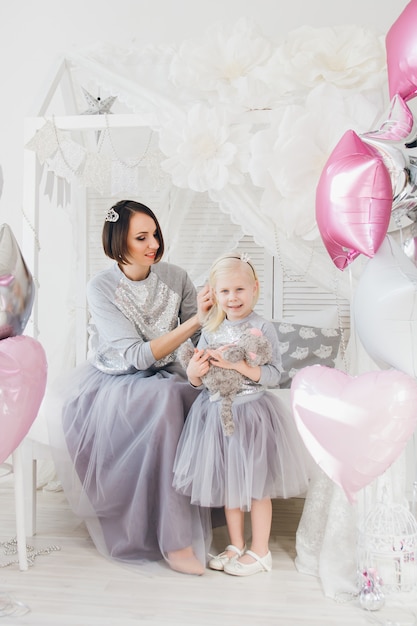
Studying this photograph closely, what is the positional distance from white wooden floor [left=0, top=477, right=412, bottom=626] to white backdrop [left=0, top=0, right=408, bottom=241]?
1.94 meters

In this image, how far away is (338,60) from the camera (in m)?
2.35

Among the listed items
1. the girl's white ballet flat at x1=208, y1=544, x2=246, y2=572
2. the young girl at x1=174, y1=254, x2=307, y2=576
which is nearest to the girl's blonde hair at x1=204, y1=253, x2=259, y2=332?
the young girl at x1=174, y1=254, x2=307, y2=576

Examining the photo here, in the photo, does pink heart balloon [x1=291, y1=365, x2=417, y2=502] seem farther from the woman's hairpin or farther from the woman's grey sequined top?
the woman's hairpin

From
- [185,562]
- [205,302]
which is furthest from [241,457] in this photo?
[205,302]

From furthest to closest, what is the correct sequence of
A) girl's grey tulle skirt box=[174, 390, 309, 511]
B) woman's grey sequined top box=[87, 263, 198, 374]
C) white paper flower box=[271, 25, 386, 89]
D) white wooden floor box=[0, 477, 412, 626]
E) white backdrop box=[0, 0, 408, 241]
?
white backdrop box=[0, 0, 408, 241] → woman's grey sequined top box=[87, 263, 198, 374] → white paper flower box=[271, 25, 386, 89] → girl's grey tulle skirt box=[174, 390, 309, 511] → white wooden floor box=[0, 477, 412, 626]

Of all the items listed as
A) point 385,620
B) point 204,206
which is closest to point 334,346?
point 204,206

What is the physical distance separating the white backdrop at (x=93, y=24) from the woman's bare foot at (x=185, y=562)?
6.69 feet

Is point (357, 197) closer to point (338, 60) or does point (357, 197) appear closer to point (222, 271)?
point (222, 271)

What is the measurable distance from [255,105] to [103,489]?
131 centimetres

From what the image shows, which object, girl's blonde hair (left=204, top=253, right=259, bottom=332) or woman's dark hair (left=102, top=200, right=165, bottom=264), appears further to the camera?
woman's dark hair (left=102, top=200, right=165, bottom=264)

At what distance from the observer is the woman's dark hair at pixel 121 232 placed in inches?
100

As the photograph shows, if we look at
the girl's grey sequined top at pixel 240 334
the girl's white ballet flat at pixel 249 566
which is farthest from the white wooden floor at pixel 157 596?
the girl's grey sequined top at pixel 240 334

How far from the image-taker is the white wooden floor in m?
1.94

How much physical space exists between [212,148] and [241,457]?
3.18 ft
